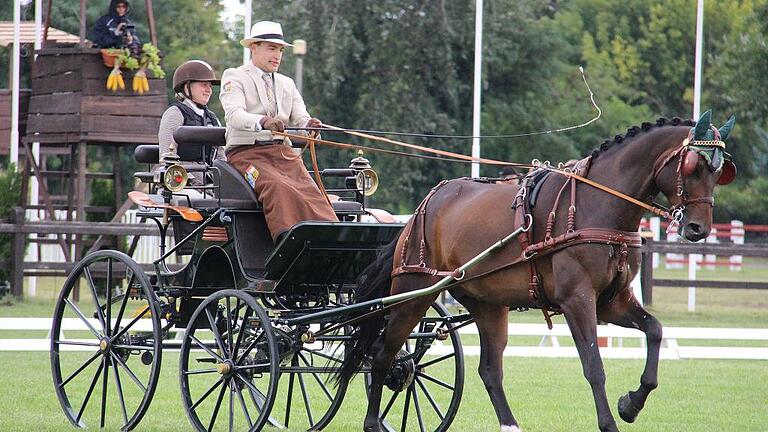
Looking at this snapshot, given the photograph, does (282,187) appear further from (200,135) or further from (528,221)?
(528,221)

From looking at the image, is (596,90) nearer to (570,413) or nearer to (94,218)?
(94,218)

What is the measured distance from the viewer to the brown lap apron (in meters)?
8.05

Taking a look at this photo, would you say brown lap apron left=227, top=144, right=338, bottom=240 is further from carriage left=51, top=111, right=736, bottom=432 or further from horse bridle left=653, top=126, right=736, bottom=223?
horse bridle left=653, top=126, right=736, bottom=223

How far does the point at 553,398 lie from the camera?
1046 centimetres

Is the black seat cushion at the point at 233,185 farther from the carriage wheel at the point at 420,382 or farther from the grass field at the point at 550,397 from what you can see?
the grass field at the point at 550,397

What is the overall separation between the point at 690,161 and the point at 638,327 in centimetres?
117

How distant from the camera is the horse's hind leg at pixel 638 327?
7223 millimetres

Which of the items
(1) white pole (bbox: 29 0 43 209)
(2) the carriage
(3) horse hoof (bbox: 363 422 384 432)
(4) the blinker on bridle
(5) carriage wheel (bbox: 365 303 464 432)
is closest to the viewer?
(4) the blinker on bridle

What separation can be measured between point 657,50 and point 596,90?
24.0ft

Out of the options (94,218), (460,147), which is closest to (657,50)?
(460,147)

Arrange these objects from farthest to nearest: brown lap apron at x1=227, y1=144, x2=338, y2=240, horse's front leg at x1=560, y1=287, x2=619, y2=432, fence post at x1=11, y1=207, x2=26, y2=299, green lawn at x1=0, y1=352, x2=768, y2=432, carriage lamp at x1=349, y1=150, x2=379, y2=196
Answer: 1. fence post at x1=11, y1=207, x2=26, y2=299
2. green lawn at x1=0, y1=352, x2=768, y2=432
3. carriage lamp at x1=349, y1=150, x2=379, y2=196
4. brown lap apron at x1=227, y1=144, x2=338, y2=240
5. horse's front leg at x1=560, y1=287, x2=619, y2=432

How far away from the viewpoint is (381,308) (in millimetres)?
8039

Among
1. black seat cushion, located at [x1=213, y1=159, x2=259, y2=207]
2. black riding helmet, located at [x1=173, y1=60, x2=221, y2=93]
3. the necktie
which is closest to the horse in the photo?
black seat cushion, located at [x1=213, y1=159, x2=259, y2=207]

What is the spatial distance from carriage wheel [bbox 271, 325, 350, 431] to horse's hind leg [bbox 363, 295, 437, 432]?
21 centimetres
